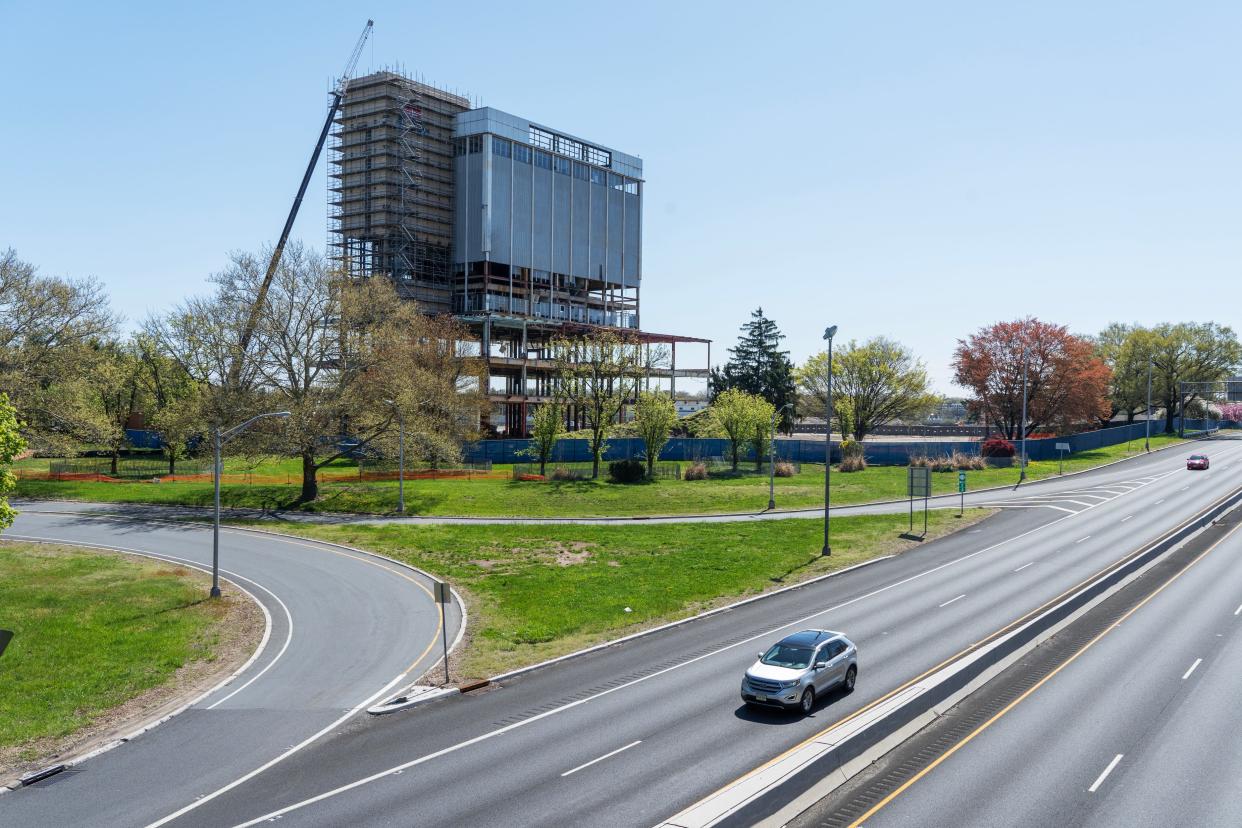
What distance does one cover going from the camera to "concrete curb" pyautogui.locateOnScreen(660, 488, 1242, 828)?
570 inches

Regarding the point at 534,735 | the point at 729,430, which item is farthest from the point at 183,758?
the point at 729,430

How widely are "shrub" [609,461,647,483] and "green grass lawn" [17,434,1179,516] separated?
1223mm

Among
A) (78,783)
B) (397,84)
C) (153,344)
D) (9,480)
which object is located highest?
(397,84)

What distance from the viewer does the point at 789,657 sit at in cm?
2078

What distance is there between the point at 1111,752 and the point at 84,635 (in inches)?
1151

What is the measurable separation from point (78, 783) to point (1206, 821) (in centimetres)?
2140

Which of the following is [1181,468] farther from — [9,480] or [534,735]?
[9,480]

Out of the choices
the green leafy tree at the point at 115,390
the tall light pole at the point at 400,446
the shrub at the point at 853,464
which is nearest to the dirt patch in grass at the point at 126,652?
the tall light pole at the point at 400,446

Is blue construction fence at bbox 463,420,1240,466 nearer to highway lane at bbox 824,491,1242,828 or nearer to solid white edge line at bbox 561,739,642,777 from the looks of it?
highway lane at bbox 824,491,1242,828

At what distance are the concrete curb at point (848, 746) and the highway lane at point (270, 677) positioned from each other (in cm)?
1023

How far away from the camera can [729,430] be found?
7969cm

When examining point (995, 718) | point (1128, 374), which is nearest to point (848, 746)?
point (995, 718)

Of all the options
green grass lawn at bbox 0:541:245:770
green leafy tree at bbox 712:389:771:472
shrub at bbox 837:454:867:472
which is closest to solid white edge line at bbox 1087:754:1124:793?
green grass lawn at bbox 0:541:245:770

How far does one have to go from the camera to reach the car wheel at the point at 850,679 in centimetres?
2164
